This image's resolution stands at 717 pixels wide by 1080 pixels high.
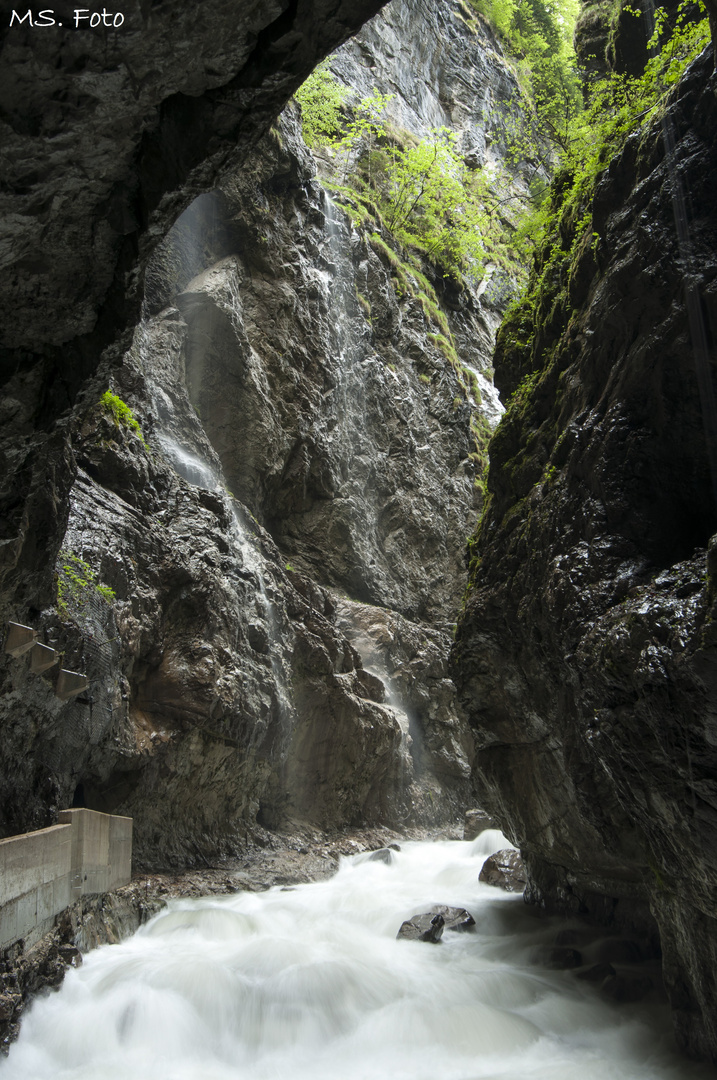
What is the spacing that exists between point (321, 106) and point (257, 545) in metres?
20.3

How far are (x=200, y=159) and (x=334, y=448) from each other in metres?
19.2

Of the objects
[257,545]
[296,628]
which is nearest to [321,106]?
[257,545]

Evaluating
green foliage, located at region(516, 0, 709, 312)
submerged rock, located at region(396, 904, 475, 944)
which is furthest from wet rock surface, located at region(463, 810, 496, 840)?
green foliage, located at region(516, 0, 709, 312)

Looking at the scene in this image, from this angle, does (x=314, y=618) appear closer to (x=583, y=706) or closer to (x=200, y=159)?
(x=583, y=706)

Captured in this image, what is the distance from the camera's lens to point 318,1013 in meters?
9.48

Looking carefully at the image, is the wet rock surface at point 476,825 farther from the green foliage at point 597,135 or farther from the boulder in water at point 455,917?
the green foliage at point 597,135

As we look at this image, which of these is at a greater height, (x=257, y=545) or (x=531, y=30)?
(x=531, y=30)

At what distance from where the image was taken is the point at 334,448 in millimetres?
24266

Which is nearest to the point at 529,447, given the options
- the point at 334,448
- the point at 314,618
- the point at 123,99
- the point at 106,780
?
the point at 123,99

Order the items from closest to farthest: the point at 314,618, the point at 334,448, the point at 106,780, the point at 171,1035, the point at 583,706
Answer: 1. the point at 583,706
2. the point at 171,1035
3. the point at 106,780
4. the point at 314,618
5. the point at 334,448

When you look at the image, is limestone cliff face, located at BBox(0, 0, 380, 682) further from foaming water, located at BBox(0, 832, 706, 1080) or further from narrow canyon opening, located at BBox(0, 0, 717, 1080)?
foaming water, located at BBox(0, 832, 706, 1080)

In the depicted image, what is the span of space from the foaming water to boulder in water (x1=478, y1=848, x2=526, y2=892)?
2.57m

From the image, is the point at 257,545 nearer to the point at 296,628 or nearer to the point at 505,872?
the point at 296,628

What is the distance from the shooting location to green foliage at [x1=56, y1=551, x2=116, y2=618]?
37.1 feet
